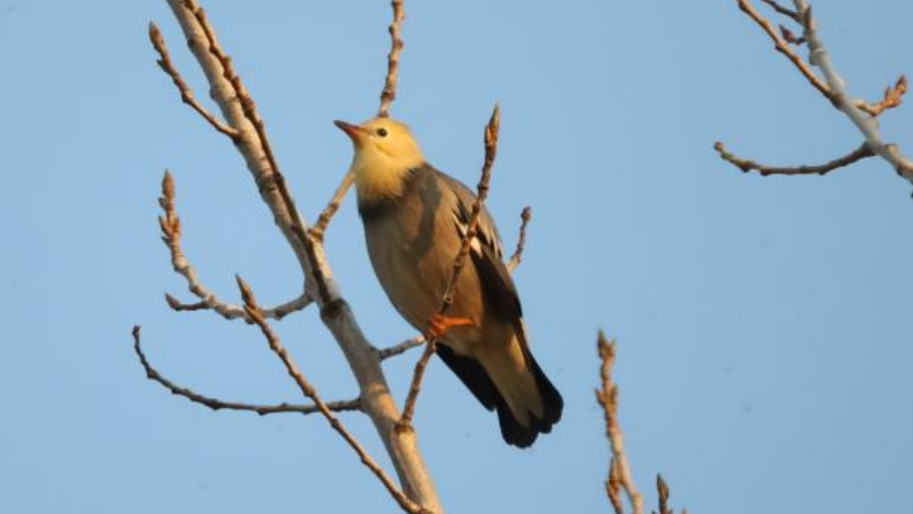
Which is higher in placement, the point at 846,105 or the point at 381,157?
the point at 381,157

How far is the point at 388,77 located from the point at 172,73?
3.82 feet

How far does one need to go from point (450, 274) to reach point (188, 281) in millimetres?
1479

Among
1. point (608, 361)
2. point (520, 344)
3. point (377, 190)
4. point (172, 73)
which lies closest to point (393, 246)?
point (377, 190)

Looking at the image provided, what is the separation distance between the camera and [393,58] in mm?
5688

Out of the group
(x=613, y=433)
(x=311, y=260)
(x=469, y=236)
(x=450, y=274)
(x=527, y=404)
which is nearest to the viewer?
(x=613, y=433)

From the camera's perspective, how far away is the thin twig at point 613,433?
351cm

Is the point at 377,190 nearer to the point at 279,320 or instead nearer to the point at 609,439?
the point at 279,320

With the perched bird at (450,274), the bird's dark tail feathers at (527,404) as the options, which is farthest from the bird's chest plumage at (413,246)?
the bird's dark tail feathers at (527,404)

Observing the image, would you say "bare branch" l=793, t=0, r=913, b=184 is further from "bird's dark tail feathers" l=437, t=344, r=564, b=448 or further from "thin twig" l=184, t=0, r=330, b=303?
"bird's dark tail feathers" l=437, t=344, r=564, b=448

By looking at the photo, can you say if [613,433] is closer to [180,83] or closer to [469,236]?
[469,236]

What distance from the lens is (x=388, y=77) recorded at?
18.8 feet

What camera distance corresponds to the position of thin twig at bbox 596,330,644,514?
3510 mm

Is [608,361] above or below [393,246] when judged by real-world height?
below

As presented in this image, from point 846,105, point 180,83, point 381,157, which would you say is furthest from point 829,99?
point 381,157
